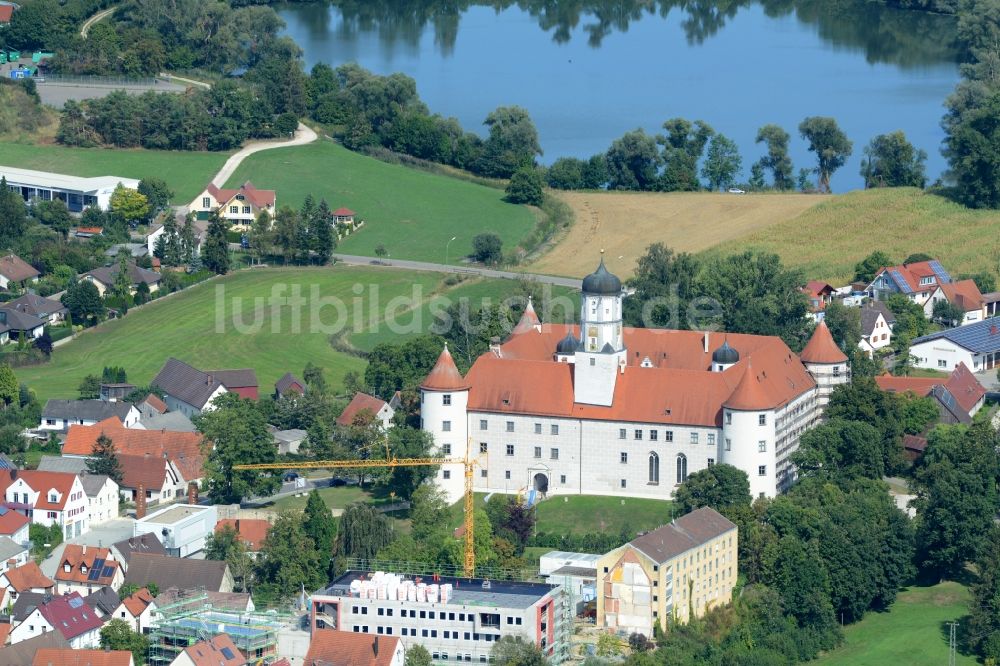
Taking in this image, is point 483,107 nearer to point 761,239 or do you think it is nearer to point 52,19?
point 52,19

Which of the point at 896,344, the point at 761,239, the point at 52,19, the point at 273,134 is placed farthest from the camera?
the point at 52,19

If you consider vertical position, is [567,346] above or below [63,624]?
above

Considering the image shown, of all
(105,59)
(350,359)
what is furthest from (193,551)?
(105,59)

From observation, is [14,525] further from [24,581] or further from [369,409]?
[369,409]

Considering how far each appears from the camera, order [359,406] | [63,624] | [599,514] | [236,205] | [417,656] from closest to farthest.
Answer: [417,656] < [63,624] < [599,514] < [359,406] < [236,205]

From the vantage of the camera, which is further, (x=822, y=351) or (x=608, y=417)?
(x=822, y=351)

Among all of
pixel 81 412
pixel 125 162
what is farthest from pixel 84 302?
pixel 125 162

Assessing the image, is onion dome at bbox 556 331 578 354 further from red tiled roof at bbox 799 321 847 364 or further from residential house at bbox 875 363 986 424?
residential house at bbox 875 363 986 424
